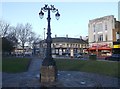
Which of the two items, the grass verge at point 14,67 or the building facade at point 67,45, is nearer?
the grass verge at point 14,67

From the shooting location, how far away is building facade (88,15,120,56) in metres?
71.6

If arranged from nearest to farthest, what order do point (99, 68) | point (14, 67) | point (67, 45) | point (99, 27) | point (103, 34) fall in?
1. point (99, 68)
2. point (14, 67)
3. point (103, 34)
4. point (99, 27)
5. point (67, 45)

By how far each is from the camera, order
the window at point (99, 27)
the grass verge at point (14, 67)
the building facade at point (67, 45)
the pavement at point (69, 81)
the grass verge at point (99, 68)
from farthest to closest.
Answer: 1. the building facade at point (67, 45)
2. the window at point (99, 27)
3. the grass verge at point (14, 67)
4. the grass verge at point (99, 68)
5. the pavement at point (69, 81)

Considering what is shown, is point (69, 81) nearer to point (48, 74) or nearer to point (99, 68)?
point (48, 74)

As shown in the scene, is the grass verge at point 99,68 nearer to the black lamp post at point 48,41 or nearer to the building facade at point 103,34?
the black lamp post at point 48,41

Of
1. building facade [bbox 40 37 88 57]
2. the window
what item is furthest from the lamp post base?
building facade [bbox 40 37 88 57]

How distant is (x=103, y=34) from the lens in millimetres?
75125

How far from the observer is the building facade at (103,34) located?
71562 mm

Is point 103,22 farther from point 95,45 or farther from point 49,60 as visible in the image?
point 49,60

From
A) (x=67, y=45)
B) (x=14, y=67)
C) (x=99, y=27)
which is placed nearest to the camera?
(x=14, y=67)

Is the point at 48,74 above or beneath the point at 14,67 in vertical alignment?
above

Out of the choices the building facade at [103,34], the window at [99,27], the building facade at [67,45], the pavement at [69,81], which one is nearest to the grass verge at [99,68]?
the pavement at [69,81]

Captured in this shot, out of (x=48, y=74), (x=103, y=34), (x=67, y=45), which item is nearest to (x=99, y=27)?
(x=103, y=34)

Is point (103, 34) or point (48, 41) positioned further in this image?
point (103, 34)
